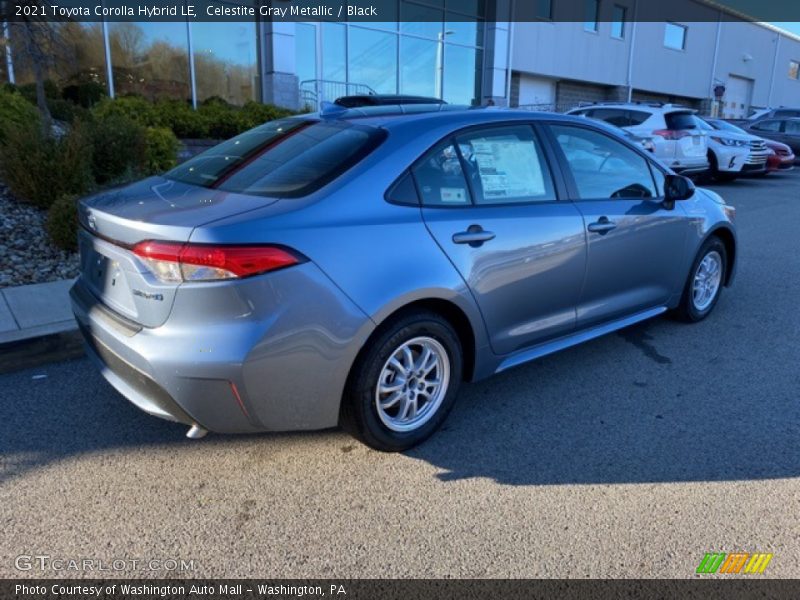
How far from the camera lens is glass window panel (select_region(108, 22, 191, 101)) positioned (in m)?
13.7

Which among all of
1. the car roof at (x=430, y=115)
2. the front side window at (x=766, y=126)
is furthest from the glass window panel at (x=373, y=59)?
the car roof at (x=430, y=115)

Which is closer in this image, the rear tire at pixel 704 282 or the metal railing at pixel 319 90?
the rear tire at pixel 704 282

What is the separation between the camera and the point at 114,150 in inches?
283

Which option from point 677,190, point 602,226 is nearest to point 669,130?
point 677,190

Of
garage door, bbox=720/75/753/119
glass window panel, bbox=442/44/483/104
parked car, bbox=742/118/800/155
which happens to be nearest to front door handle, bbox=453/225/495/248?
glass window panel, bbox=442/44/483/104

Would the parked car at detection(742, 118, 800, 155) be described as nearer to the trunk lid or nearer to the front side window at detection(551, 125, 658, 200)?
the front side window at detection(551, 125, 658, 200)

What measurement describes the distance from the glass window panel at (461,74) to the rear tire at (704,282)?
15.9 metres

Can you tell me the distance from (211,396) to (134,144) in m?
5.67

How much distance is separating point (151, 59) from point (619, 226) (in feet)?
43.2

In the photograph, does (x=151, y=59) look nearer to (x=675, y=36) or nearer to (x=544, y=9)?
(x=544, y=9)

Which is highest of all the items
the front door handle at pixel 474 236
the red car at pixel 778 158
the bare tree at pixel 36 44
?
the bare tree at pixel 36 44

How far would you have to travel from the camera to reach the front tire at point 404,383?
2.92 metres

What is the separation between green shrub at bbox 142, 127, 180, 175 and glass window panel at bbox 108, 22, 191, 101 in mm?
6615

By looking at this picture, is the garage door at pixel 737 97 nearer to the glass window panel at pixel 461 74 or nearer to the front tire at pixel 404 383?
the glass window panel at pixel 461 74
